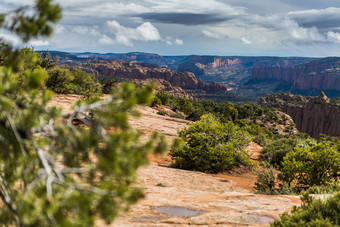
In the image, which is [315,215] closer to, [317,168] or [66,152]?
[66,152]

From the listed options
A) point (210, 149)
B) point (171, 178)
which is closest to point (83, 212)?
point (171, 178)

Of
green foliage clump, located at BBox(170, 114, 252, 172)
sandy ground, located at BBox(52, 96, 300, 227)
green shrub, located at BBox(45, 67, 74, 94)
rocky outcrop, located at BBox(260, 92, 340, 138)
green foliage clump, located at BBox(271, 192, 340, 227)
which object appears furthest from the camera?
rocky outcrop, located at BBox(260, 92, 340, 138)

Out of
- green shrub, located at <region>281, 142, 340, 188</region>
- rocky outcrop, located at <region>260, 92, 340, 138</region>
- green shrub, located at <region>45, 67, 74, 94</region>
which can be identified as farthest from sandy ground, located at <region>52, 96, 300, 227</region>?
rocky outcrop, located at <region>260, 92, 340, 138</region>

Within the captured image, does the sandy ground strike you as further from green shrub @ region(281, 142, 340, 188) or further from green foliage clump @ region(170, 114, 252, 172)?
green shrub @ region(281, 142, 340, 188)

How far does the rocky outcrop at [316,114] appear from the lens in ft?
381

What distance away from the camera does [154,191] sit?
45.1 ft

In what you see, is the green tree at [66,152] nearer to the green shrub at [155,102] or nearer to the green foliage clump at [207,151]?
the green foliage clump at [207,151]

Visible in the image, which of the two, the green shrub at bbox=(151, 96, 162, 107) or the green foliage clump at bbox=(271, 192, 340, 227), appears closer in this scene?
the green foliage clump at bbox=(271, 192, 340, 227)

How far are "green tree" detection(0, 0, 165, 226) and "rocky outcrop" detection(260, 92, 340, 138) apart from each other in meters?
127

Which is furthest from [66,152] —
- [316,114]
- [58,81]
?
[316,114]

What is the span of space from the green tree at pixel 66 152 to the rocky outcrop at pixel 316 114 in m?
127

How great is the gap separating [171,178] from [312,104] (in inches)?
4708

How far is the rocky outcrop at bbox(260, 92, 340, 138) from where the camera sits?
4567 inches

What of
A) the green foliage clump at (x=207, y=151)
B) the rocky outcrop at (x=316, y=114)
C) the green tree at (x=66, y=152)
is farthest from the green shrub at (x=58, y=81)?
the rocky outcrop at (x=316, y=114)
